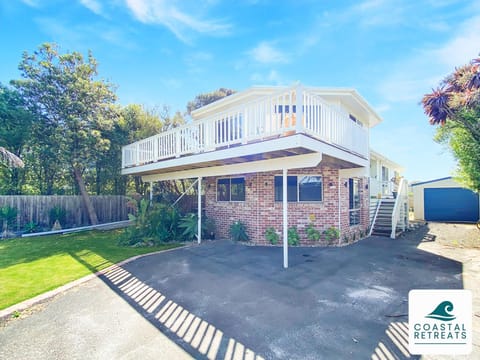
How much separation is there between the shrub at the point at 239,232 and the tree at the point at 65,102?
26.1 ft

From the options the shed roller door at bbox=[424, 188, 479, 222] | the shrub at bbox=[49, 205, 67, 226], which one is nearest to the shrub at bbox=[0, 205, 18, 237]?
the shrub at bbox=[49, 205, 67, 226]

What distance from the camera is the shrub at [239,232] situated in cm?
898

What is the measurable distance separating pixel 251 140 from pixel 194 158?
7.83ft

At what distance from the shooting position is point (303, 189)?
860 centimetres

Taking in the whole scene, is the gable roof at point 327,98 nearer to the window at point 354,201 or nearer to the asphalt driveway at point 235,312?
the window at point 354,201

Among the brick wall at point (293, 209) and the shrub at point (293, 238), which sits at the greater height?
the brick wall at point (293, 209)

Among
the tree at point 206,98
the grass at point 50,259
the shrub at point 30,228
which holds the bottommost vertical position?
the grass at point 50,259

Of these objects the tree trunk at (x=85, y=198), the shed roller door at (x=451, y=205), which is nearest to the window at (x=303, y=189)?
the tree trunk at (x=85, y=198)

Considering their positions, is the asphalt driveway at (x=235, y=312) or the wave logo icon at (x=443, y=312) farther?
the wave logo icon at (x=443, y=312)

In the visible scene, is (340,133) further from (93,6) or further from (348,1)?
(93,6)

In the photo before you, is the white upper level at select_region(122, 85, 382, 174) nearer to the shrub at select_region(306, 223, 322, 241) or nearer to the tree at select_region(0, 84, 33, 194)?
the shrub at select_region(306, 223, 322, 241)

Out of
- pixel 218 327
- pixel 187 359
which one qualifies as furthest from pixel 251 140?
pixel 187 359

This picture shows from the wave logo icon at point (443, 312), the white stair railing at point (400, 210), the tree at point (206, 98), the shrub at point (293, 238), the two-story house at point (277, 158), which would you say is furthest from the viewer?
the tree at point (206, 98)

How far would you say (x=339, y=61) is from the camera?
1019cm
